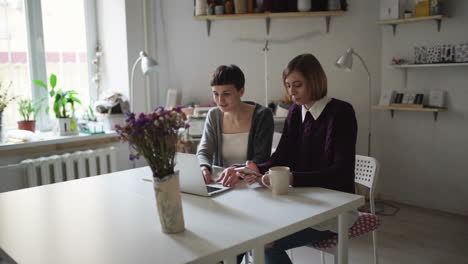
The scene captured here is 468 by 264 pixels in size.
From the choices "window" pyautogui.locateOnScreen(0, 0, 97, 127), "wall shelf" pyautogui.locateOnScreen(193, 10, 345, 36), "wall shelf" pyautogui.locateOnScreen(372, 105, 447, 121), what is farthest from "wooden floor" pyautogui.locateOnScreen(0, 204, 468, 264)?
"window" pyautogui.locateOnScreen(0, 0, 97, 127)

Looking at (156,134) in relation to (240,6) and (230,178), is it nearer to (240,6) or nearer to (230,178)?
(230,178)

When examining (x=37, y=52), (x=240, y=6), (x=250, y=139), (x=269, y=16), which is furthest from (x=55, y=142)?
(x=269, y=16)

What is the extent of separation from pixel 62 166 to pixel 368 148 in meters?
2.45

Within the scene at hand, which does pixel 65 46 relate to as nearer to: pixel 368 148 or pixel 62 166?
pixel 62 166

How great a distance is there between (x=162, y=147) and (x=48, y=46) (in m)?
2.89

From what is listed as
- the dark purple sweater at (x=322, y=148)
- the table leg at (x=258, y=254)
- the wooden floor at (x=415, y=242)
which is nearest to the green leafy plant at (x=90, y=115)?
the wooden floor at (x=415, y=242)

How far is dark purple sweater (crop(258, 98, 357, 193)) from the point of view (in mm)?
1784

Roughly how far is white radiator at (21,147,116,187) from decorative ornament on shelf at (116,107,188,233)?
219 cm

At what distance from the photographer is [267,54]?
4.17 meters

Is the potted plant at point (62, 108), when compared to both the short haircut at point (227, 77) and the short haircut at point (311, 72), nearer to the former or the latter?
the short haircut at point (227, 77)

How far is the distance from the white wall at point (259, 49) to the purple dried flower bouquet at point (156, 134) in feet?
9.69

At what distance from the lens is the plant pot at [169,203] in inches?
51.4

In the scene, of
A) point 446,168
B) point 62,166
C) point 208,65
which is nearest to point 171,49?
point 208,65

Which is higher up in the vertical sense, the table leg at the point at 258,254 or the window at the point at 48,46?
the window at the point at 48,46
